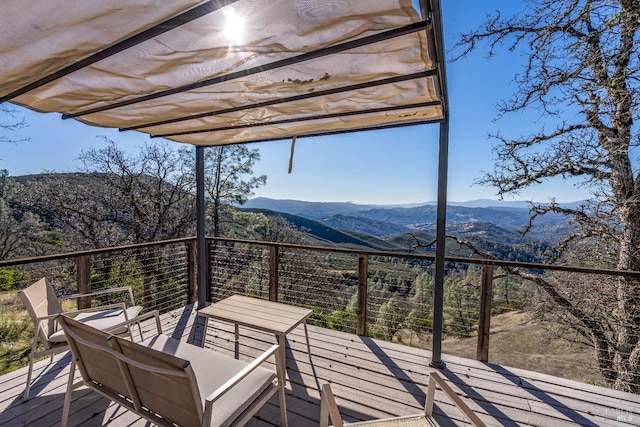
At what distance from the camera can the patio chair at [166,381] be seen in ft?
4.10

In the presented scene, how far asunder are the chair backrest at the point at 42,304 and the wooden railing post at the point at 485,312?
11.5 ft

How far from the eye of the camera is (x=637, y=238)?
464 cm

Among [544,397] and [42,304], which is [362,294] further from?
[42,304]

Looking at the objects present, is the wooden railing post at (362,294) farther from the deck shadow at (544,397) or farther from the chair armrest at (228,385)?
the chair armrest at (228,385)

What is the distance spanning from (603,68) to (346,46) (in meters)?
5.55

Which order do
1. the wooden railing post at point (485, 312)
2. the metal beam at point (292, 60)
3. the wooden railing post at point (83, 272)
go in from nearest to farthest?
the metal beam at point (292, 60) < the wooden railing post at point (485, 312) < the wooden railing post at point (83, 272)

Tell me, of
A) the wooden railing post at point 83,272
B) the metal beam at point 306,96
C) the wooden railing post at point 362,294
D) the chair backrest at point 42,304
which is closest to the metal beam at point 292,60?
the metal beam at point 306,96

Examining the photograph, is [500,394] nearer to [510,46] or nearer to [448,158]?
[448,158]

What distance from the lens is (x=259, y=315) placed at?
2.52 m

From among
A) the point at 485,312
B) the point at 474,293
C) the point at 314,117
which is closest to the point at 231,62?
the point at 314,117

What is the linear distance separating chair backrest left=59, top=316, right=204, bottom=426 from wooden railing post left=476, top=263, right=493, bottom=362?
8.39 feet

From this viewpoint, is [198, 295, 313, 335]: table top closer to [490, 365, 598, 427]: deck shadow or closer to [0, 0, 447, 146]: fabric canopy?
[0, 0, 447, 146]: fabric canopy

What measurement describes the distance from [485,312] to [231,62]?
296cm

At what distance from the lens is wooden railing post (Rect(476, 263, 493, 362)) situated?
2754 mm
